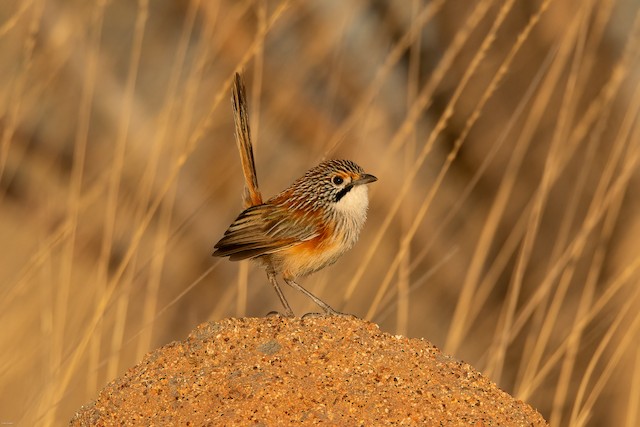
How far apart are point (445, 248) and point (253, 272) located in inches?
43.4

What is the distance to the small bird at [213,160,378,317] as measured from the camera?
4395 mm

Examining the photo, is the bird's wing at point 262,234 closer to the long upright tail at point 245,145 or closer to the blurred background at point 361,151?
the long upright tail at point 245,145

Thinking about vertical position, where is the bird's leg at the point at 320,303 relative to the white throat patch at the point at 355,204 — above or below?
below

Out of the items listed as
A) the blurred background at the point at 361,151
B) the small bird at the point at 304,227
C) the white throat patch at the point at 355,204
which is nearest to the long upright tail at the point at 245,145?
the small bird at the point at 304,227

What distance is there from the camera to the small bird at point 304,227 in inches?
173

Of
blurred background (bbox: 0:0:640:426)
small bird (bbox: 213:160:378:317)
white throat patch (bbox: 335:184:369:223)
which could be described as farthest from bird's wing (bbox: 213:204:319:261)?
blurred background (bbox: 0:0:640:426)

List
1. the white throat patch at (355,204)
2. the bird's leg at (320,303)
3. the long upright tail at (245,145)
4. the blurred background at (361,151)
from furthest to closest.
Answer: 1. the blurred background at (361,151)
2. the long upright tail at (245,145)
3. the white throat patch at (355,204)
4. the bird's leg at (320,303)

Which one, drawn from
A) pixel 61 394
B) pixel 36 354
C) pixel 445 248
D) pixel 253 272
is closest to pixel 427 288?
pixel 445 248

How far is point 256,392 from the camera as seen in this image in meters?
3.45

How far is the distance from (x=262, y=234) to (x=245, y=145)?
1.45ft

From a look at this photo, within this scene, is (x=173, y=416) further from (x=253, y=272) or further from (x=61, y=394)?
(x=253, y=272)

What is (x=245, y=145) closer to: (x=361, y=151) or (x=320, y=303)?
(x=320, y=303)

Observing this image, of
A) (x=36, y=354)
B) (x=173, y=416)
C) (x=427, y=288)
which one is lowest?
(x=36, y=354)

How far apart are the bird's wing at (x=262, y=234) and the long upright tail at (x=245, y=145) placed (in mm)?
198
